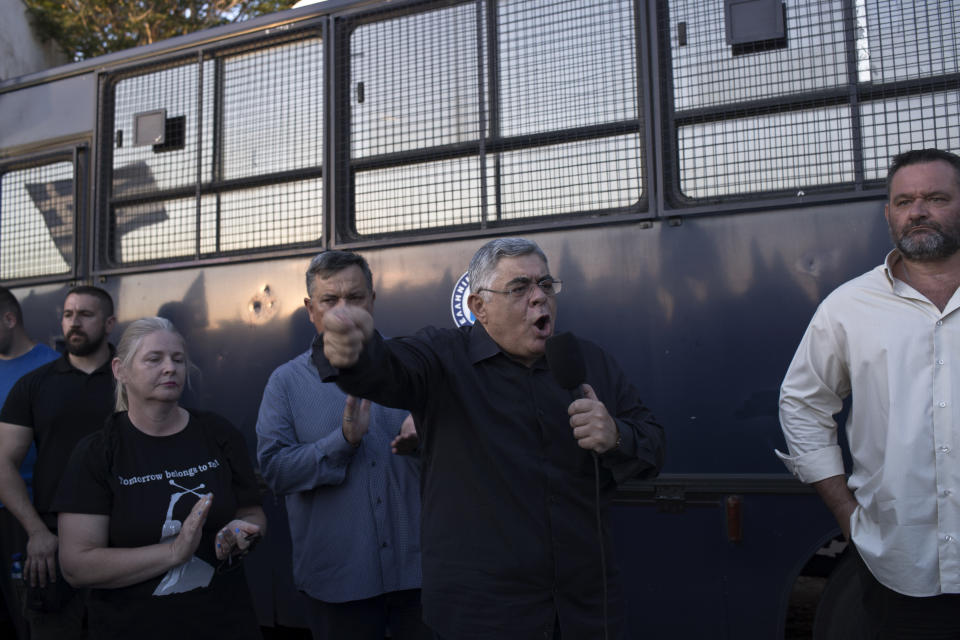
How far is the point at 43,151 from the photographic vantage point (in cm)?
478

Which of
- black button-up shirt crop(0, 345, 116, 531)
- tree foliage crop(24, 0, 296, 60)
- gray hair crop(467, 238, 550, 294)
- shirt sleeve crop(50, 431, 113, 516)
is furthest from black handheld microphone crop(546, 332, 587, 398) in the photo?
tree foliage crop(24, 0, 296, 60)

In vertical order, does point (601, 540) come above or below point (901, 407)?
below

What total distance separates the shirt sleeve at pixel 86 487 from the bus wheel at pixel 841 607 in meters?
2.62

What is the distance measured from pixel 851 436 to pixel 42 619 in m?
3.41

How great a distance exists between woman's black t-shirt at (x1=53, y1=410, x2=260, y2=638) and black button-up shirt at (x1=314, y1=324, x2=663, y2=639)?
955 mm

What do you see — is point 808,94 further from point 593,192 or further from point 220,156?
point 220,156

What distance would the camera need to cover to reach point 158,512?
2707 millimetres

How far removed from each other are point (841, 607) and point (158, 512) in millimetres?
2506

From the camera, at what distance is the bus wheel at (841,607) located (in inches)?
118

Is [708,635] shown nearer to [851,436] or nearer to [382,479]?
[851,436]

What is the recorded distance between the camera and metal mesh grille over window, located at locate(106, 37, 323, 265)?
4.09m

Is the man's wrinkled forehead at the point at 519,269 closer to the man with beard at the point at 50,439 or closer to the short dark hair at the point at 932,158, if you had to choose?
the short dark hair at the point at 932,158

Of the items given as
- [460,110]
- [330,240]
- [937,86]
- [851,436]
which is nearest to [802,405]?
[851,436]

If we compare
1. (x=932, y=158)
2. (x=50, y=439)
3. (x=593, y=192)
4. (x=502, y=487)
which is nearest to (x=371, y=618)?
(x=502, y=487)
